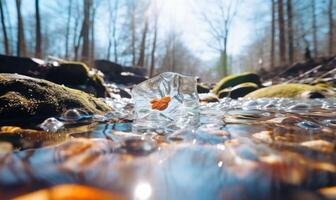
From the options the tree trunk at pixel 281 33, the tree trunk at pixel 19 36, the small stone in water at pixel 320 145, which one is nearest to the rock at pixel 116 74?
the tree trunk at pixel 19 36

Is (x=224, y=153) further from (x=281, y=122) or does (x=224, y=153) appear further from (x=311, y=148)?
(x=281, y=122)

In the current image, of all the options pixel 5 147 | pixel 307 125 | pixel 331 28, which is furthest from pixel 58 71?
pixel 331 28

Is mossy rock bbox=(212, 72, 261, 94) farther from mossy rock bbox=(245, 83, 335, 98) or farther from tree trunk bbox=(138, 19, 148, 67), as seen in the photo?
tree trunk bbox=(138, 19, 148, 67)

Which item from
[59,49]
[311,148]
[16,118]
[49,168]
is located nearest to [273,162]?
[311,148]

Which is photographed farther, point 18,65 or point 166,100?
point 18,65

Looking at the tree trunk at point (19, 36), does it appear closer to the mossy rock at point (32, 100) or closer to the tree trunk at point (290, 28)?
the mossy rock at point (32, 100)

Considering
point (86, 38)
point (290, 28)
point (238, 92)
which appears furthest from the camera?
point (86, 38)

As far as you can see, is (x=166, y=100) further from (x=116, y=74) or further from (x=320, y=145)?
(x=116, y=74)
